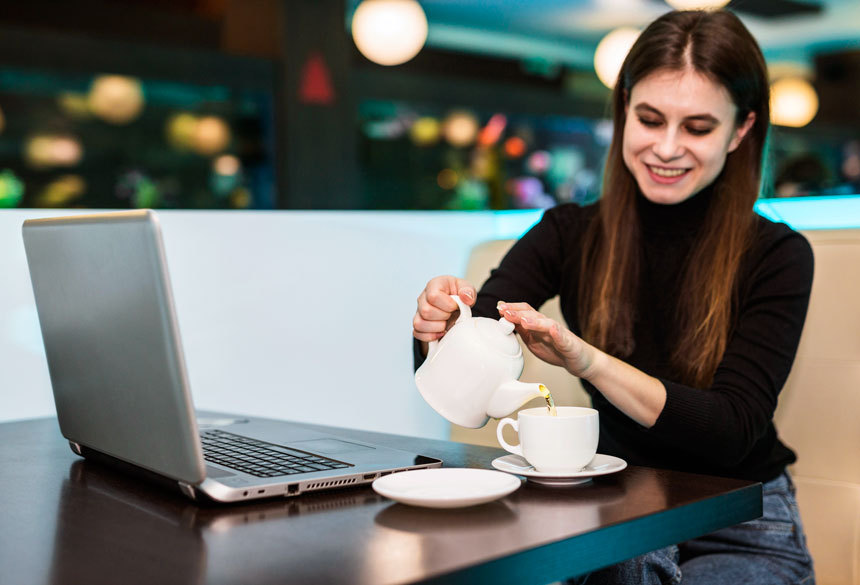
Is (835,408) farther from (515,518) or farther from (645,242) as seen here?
(515,518)

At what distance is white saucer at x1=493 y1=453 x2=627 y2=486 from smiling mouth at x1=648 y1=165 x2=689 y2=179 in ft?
2.00

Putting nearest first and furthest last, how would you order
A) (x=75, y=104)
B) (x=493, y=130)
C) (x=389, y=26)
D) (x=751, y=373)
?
(x=751, y=373)
(x=389, y=26)
(x=75, y=104)
(x=493, y=130)

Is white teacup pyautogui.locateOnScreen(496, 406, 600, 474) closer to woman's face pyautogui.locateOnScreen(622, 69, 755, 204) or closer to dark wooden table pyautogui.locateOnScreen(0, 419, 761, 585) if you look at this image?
dark wooden table pyautogui.locateOnScreen(0, 419, 761, 585)

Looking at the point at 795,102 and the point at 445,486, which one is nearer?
the point at 445,486

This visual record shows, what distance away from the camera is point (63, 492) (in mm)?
882

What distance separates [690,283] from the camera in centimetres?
141

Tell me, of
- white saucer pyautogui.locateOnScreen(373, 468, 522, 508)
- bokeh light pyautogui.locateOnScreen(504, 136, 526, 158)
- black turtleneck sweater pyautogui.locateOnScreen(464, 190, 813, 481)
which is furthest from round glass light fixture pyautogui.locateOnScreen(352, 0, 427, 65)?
white saucer pyautogui.locateOnScreen(373, 468, 522, 508)

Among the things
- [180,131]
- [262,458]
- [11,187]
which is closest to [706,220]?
[262,458]

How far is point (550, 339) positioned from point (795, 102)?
6.78 ft

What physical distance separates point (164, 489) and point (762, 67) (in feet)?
3.64

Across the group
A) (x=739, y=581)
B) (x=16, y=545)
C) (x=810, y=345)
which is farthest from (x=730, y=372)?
(x=16, y=545)

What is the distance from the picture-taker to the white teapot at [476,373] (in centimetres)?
89

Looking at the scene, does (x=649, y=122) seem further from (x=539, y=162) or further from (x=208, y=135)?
(x=539, y=162)

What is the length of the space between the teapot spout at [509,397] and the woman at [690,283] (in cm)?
21
